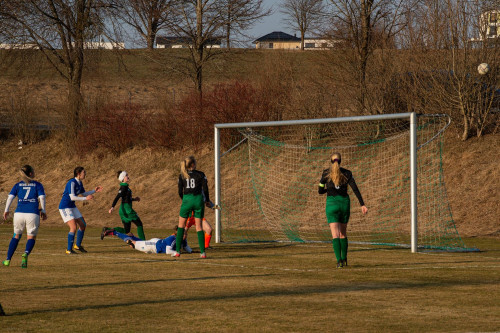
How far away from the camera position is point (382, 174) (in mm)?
24484

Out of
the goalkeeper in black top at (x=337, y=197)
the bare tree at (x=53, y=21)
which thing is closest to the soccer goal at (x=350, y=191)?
the goalkeeper in black top at (x=337, y=197)

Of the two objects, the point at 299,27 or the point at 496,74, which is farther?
the point at 299,27

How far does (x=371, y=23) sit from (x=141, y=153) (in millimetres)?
13377

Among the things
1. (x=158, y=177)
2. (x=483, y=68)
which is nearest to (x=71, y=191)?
(x=483, y=68)

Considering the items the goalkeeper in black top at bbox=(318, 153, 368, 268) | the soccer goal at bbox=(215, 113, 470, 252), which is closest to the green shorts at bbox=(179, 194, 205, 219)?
the goalkeeper in black top at bbox=(318, 153, 368, 268)

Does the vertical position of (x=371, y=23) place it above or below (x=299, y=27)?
below

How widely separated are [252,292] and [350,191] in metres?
14.5

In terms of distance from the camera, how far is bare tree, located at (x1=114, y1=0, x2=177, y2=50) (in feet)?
113

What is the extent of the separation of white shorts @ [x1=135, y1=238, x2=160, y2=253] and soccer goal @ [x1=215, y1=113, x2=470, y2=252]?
3045 mm

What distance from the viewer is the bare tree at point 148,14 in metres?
34.5

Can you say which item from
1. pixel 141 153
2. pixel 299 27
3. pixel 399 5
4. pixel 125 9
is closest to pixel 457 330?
pixel 399 5

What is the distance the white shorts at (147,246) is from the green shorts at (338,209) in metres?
4.77

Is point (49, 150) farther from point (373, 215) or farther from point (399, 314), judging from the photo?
point (399, 314)

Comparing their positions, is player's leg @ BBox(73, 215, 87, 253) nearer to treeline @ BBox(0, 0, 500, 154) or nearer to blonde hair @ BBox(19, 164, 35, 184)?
blonde hair @ BBox(19, 164, 35, 184)
